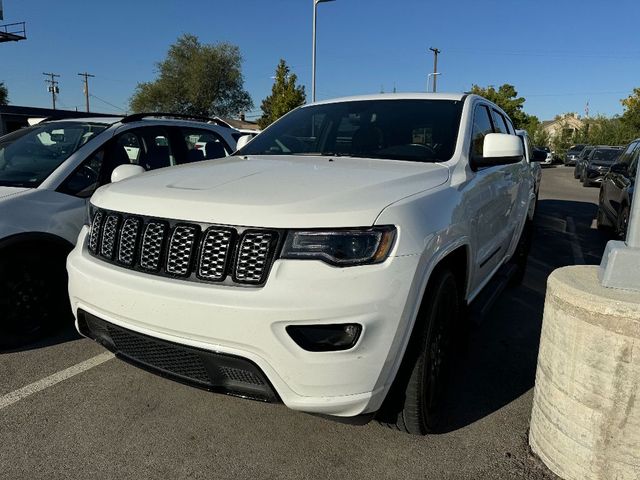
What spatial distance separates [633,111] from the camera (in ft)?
136

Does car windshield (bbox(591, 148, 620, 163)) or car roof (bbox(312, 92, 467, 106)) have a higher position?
car roof (bbox(312, 92, 467, 106))

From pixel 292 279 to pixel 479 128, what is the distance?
220cm

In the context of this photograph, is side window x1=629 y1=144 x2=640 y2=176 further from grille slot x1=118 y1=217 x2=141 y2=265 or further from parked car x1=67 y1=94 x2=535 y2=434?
grille slot x1=118 y1=217 x2=141 y2=265

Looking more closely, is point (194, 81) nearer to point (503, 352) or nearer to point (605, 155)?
point (605, 155)

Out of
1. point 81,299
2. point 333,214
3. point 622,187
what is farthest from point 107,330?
point 622,187

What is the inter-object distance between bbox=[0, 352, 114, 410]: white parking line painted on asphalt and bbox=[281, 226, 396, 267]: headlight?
2037 millimetres

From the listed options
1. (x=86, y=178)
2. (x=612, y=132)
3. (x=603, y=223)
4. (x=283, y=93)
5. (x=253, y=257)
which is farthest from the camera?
(x=612, y=132)

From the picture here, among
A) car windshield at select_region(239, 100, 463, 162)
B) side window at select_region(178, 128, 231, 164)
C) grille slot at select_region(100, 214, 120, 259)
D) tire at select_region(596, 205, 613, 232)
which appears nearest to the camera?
grille slot at select_region(100, 214, 120, 259)

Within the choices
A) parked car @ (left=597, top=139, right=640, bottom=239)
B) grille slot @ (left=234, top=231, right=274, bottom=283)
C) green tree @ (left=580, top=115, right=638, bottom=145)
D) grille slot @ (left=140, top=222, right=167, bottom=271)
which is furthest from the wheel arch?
green tree @ (left=580, top=115, right=638, bottom=145)

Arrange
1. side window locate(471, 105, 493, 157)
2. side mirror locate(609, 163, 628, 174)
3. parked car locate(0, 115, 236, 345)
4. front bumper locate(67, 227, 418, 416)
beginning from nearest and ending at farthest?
1. front bumper locate(67, 227, 418, 416)
2. side window locate(471, 105, 493, 157)
3. parked car locate(0, 115, 236, 345)
4. side mirror locate(609, 163, 628, 174)

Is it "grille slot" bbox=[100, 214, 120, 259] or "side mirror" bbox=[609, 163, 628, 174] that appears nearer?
"grille slot" bbox=[100, 214, 120, 259]

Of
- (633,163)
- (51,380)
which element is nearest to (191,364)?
(51,380)

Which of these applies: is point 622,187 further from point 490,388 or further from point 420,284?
point 420,284

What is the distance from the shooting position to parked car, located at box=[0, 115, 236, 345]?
11.6 feet
